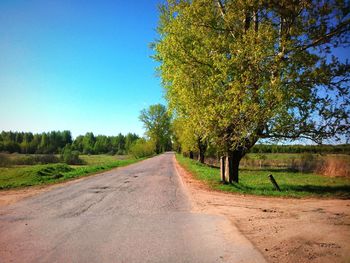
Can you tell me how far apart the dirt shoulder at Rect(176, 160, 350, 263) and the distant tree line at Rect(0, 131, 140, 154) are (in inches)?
5502

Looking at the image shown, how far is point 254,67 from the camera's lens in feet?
44.5

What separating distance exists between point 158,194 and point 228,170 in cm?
599

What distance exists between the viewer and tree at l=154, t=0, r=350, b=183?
1348 cm

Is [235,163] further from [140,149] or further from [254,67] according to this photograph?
[140,149]

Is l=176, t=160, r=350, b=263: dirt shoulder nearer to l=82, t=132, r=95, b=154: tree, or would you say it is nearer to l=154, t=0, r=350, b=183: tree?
l=154, t=0, r=350, b=183: tree

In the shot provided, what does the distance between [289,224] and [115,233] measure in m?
5.09

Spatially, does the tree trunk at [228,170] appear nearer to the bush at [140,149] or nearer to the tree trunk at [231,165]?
the tree trunk at [231,165]

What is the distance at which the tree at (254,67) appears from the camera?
13.5m

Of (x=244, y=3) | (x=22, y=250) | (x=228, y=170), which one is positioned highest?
(x=244, y=3)

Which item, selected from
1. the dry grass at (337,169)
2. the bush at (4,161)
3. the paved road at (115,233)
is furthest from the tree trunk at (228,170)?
the bush at (4,161)

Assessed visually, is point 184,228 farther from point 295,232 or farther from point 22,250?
point 22,250

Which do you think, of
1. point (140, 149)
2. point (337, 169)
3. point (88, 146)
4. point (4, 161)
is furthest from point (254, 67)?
point (88, 146)

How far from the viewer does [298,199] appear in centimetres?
1408

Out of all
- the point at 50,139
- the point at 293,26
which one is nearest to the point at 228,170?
the point at 293,26
